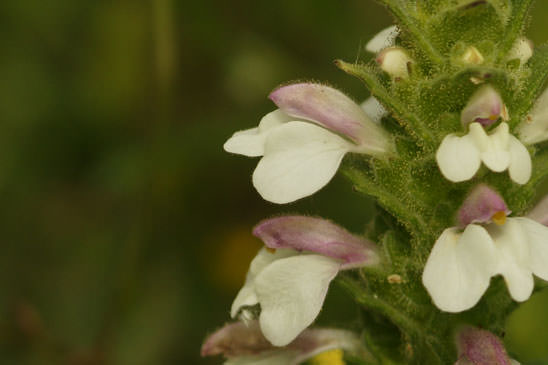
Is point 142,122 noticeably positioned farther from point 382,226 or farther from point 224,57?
point 382,226

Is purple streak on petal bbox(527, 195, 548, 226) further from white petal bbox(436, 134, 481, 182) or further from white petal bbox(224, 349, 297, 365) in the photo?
white petal bbox(224, 349, 297, 365)

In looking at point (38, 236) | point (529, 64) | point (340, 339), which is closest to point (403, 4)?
point (529, 64)

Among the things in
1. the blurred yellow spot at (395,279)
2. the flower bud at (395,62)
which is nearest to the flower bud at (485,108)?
the flower bud at (395,62)

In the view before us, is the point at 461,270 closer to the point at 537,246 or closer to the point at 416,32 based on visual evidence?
the point at 537,246

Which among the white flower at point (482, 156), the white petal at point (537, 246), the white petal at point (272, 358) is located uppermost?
the white flower at point (482, 156)

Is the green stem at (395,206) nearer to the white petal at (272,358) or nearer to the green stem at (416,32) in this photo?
the green stem at (416,32)
